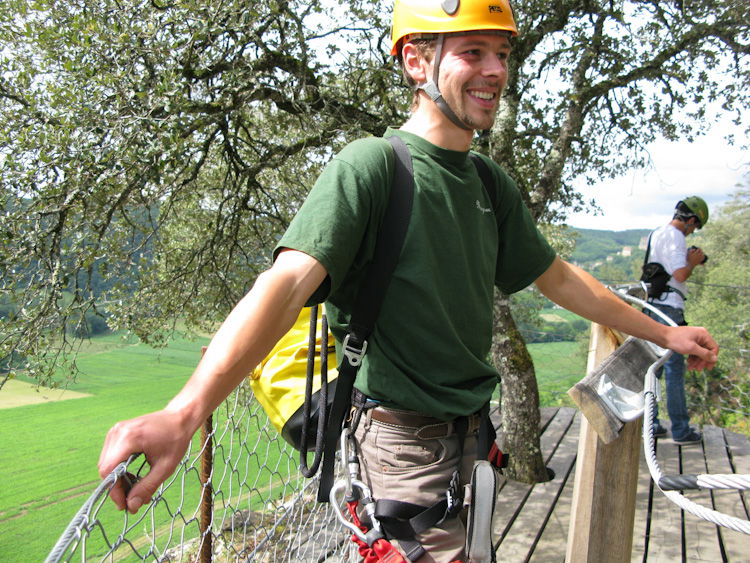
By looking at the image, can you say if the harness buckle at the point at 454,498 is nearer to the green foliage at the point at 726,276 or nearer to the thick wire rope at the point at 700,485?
the thick wire rope at the point at 700,485

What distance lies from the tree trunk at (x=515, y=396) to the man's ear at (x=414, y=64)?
10.9 ft

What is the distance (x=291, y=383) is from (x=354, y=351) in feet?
1.08

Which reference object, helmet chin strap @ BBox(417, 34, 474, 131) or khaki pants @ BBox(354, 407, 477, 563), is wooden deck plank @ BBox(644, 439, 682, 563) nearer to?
khaki pants @ BBox(354, 407, 477, 563)

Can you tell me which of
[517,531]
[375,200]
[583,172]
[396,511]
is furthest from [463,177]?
[583,172]

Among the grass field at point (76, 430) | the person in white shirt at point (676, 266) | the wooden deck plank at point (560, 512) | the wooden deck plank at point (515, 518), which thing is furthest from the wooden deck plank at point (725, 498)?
the grass field at point (76, 430)

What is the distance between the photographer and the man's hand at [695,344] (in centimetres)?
188

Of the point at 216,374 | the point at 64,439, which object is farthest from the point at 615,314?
the point at 64,439

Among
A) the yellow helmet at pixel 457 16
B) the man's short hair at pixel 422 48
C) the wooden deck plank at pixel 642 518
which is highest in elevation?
the yellow helmet at pixel 457 16

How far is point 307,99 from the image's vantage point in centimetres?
518

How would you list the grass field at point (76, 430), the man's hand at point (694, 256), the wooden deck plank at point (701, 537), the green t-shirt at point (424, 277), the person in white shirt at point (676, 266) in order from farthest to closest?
the grass field at point (76, 430) → the man's hand at point (694, 256) → the person in white shirt at point (676, 266) → the wooden deck plank at point (701, 537) → the green t-shirt at point (424, 277)

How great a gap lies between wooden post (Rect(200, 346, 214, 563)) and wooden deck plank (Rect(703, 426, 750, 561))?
271cm

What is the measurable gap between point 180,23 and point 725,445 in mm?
5317

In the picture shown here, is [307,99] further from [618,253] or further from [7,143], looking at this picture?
[618,253]

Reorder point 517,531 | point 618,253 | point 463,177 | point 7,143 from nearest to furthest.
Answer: point 463,177, point 517,531, point 7,143, point 618,253
